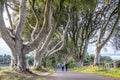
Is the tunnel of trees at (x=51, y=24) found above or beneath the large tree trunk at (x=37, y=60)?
above

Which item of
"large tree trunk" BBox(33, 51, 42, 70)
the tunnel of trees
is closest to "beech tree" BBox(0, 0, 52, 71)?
the tunnel of trees

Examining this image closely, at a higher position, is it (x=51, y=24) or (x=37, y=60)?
(x=51, y=24)

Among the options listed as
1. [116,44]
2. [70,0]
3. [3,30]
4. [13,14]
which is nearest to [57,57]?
[116,44]

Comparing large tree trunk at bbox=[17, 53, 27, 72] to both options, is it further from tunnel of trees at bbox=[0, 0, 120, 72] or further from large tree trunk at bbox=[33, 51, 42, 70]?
large tree trunk at bbox=[33, 51, 42, 70]

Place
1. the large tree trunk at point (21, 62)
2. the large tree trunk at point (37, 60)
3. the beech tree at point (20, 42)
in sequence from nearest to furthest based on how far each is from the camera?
1. the beech tree at point (20, 42)
2. the large tree trunk at point (21, 62)
3. the large tree trunk at point (37, 60)

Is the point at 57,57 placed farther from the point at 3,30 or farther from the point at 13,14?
the point at 3,30

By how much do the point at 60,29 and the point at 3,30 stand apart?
26512 millimetres

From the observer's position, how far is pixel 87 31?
48.4m

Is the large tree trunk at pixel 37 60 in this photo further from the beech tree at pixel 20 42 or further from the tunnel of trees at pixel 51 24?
the beech tree at pixel 20 42

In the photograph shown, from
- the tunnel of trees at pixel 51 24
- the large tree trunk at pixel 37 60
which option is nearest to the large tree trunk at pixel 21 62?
the tunnel of trees at pixel 51 24

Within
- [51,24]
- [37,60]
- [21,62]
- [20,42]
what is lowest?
[21,62]

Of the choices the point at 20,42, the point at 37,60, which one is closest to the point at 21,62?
the point at 20,42

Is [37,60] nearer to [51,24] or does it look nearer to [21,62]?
[51,24]

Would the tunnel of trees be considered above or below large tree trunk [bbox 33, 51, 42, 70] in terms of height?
above
